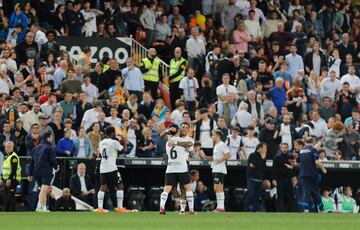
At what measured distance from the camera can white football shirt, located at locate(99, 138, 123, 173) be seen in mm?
29453

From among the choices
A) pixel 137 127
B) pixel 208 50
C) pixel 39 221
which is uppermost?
pixel 208 50

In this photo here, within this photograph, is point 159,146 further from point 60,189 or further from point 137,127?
point 60,189

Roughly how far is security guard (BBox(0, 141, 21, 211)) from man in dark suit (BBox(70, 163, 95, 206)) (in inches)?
56.7

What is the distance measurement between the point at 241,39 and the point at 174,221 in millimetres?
14406

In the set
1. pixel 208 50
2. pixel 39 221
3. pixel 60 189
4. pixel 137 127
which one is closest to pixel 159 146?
pixel 137 127

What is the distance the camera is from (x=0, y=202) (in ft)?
102

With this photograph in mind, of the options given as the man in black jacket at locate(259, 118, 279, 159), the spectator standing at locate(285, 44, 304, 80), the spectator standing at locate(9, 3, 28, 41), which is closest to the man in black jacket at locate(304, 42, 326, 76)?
the spectator standing at locate(285, 44, 304, 80)

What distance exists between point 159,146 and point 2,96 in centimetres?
413

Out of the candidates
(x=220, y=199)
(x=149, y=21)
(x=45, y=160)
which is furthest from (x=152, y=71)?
(x=45, y=160)

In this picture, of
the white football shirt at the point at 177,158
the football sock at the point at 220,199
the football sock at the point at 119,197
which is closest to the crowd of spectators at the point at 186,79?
the football sock at the point at 119,197

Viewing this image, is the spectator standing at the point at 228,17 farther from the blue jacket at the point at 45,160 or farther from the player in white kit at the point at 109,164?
the blue jacket at the point at 45,160

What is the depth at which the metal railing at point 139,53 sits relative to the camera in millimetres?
37188

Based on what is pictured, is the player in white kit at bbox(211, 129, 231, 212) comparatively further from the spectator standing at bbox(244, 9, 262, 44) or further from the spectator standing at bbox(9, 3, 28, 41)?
the spectator standing at bbox(244, 9, 262, 44)

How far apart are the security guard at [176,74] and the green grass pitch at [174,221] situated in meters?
7.95
